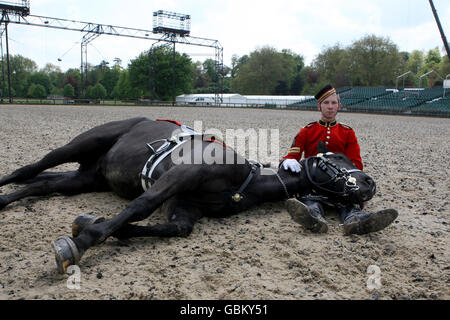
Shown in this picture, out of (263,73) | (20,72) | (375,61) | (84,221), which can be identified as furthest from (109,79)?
(84,221)

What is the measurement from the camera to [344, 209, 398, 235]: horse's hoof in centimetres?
284

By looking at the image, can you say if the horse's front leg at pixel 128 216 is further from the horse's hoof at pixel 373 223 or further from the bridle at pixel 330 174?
the horse's hoof at pixel 373 223

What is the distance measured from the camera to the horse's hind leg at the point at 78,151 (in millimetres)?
3996

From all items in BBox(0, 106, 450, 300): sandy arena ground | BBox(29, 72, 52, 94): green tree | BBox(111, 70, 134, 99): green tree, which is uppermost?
BBox(29, 72, 52, 94): green tree

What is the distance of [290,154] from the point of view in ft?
13.7

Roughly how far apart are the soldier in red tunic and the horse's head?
0.37 feet

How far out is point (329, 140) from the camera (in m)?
4.25

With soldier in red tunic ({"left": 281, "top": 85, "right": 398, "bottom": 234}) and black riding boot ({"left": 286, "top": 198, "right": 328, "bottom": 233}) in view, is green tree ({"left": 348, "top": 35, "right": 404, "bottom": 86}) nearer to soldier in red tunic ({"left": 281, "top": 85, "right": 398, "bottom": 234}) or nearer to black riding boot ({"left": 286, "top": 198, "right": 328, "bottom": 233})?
soldier in red tunic ({"left": 281, "top": 85, "right": 398, "bottom": 234})

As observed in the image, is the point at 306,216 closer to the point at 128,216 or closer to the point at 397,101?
the point at 128,216

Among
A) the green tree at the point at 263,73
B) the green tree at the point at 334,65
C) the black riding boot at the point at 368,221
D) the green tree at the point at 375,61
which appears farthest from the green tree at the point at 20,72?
the black riding boot at the point at 368,221

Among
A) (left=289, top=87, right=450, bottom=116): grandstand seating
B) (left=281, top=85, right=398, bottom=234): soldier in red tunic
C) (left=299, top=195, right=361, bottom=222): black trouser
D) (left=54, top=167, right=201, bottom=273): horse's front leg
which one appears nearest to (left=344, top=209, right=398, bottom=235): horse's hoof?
(left=281, top=85, right=398, bottom=234): soldier in red tunic

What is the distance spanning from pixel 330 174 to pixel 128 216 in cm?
179
